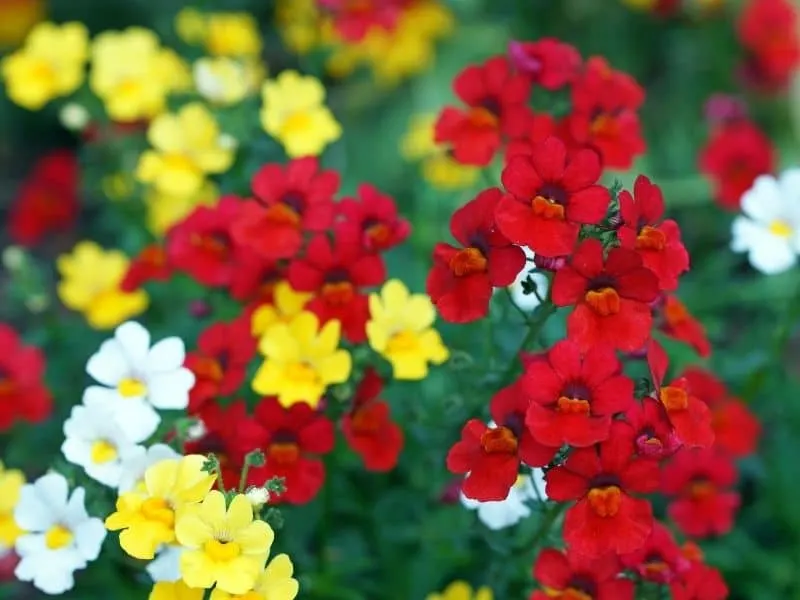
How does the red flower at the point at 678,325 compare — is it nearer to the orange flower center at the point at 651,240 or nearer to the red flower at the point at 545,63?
the orange flower center at the point at 651,240

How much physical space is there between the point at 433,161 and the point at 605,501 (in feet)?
4.82

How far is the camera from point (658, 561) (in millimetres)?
1642

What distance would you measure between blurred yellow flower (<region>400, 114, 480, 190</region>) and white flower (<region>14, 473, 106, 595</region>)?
4.21 ft

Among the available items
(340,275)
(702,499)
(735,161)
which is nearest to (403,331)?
(340,275)

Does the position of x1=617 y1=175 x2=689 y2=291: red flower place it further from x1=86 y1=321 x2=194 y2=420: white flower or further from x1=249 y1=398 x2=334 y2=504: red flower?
x1=86 y1=321 x2=194 y2=420: white flower

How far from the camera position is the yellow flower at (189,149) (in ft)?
7.39

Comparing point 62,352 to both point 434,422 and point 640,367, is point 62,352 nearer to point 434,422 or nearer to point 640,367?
point 434,422

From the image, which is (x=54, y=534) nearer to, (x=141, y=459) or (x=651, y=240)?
(x=141, y=459)

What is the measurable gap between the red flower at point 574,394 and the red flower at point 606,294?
3 centimetres

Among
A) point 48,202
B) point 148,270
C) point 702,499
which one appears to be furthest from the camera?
point 48,202

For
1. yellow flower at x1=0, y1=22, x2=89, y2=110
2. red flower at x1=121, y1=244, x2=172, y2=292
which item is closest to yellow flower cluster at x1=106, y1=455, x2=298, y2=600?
red flower at x1=121, y1=244, x2=172, y2=292

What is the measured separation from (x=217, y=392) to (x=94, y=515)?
28cm

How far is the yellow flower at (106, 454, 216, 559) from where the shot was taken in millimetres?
1472

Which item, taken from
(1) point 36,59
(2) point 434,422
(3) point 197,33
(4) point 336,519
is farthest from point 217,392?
(3) point 197,33
